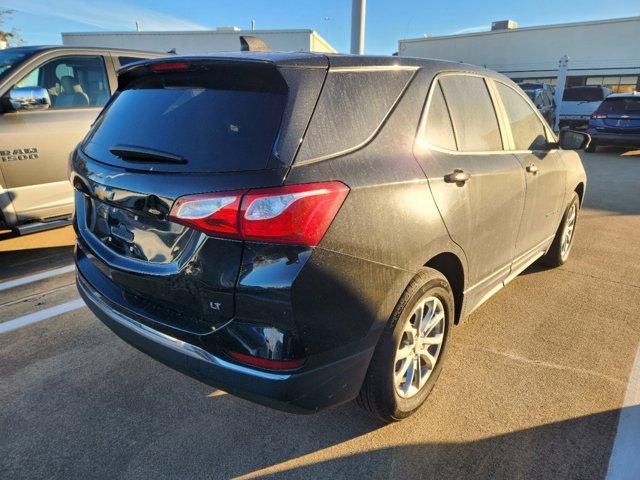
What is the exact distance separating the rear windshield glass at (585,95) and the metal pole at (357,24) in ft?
55.4

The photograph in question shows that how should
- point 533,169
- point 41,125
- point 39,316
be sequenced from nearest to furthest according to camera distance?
1. point 533,169
2. point 39,316
3. point 41,125

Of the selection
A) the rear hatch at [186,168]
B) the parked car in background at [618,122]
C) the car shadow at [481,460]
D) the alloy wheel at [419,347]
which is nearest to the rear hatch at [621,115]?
the parked car in background at [618,122]

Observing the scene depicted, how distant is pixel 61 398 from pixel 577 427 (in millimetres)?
2792

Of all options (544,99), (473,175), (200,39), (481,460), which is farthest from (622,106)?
(200,39)

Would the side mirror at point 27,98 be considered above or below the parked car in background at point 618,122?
above

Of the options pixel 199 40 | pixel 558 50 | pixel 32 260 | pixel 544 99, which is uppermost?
pixel 199 40

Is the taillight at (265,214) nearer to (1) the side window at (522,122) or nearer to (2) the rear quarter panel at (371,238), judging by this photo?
(2) the rear quarter panel at (371,238)

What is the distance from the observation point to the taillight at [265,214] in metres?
1.69

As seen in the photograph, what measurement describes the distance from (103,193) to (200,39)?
29.5 metres

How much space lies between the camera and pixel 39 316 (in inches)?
137

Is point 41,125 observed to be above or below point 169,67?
below

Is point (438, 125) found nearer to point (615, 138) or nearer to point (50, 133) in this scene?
point (50, 133)

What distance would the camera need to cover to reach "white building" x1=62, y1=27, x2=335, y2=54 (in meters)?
26.1

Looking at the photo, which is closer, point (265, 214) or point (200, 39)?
point (265, 214)
